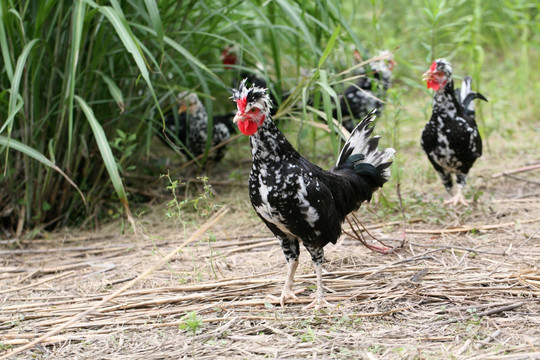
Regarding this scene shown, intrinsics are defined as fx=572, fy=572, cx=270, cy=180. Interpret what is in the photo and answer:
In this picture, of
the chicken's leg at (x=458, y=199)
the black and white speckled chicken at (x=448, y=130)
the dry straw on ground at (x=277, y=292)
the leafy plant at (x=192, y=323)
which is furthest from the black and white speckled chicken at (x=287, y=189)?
the chicken's leg at (x=458, y=199)

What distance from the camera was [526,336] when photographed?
2250 millimetres

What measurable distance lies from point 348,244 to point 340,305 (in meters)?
0.84

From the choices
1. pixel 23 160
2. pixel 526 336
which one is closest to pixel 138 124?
pixel 23 160

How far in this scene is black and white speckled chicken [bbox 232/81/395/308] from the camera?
2496mm

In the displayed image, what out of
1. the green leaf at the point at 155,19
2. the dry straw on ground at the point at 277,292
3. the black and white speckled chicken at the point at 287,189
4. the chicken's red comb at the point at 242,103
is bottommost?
the dry straw on ground at the point at 277,292

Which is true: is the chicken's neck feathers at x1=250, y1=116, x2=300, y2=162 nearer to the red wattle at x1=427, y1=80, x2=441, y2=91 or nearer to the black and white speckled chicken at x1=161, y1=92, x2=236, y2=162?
the red wattle at x1=427, y1=80, x2=441, y2=91

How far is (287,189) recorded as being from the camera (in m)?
2.52

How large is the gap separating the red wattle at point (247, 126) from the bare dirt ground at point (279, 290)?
0.80m

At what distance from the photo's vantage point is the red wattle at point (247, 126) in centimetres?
247

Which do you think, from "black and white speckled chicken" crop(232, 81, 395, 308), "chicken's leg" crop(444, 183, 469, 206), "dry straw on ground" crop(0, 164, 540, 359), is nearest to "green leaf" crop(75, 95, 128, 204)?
"dry straw on ground" crop(0, 164, 540, 359)

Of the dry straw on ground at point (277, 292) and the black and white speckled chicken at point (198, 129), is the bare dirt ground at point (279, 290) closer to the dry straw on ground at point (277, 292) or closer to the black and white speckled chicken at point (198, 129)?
the dry straw on ground at point (277, 292)

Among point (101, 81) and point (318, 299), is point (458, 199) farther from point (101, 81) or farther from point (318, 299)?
point (101, 81)

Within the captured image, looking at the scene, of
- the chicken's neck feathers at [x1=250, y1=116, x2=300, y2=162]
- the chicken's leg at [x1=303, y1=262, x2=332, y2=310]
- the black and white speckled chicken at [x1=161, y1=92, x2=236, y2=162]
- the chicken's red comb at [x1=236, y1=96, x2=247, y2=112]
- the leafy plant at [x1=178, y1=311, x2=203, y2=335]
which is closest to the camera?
the leafy plant at [x1=178, y1=311, x2=203, y2=335]

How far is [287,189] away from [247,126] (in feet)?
1.07
